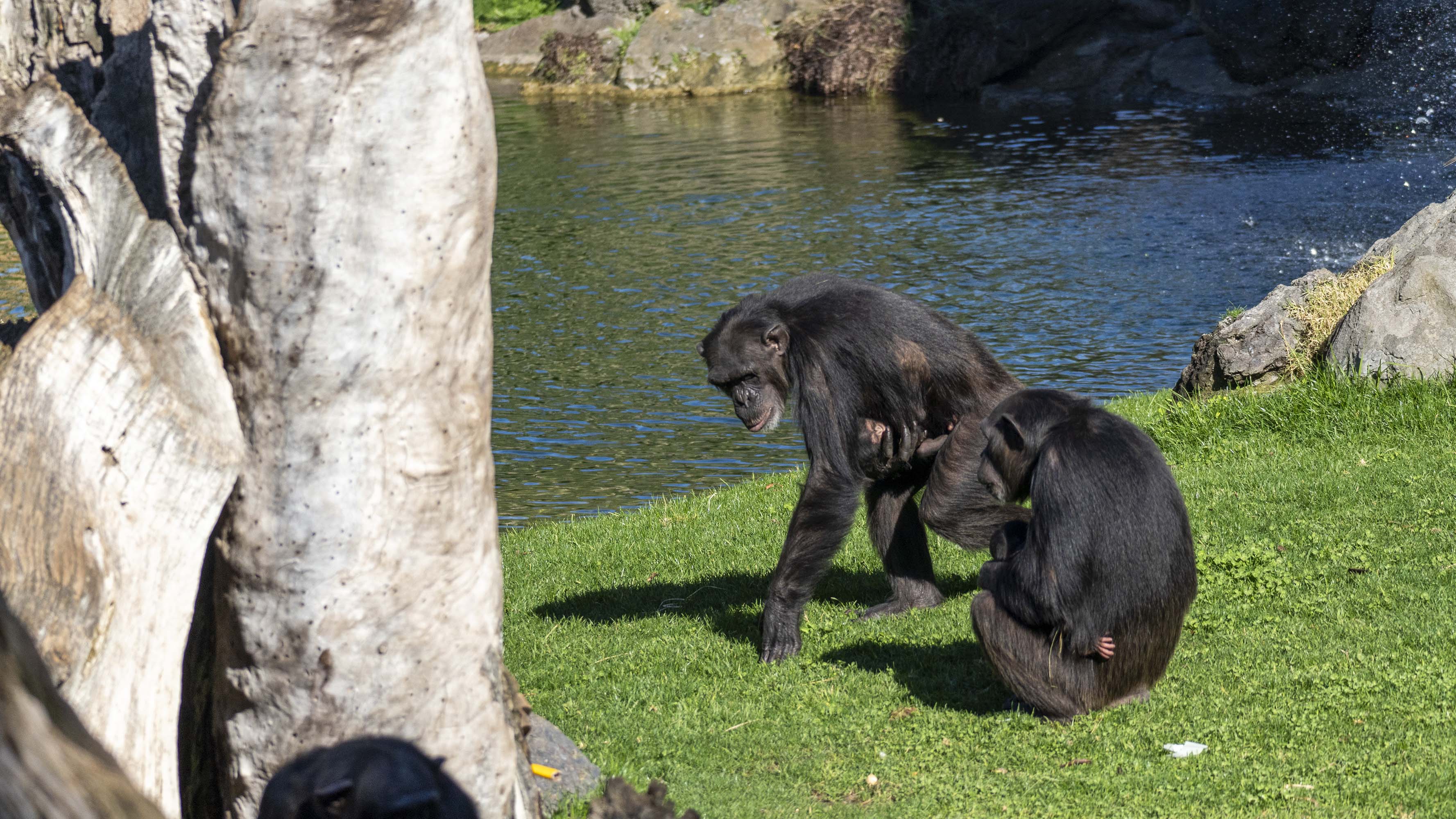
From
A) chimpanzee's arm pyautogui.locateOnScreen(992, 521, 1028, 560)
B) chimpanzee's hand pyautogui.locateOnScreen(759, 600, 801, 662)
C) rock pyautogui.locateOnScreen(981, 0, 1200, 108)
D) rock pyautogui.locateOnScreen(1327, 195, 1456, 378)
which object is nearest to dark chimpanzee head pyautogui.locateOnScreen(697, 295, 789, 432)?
chimpanzee's hand pyautogui.locateOnScreen(759, 600, 801, 662)

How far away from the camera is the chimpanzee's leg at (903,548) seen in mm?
7344

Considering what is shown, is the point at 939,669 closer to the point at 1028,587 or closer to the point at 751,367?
the point at 1028,587

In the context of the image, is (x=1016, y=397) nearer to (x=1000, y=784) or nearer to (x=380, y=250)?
(x=1000, y=784)

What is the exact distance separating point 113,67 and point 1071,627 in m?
3.96

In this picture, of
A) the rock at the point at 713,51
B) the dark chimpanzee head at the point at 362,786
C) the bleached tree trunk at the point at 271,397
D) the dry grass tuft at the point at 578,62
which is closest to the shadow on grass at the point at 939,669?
the bleached tree trunk at the point at 271,397

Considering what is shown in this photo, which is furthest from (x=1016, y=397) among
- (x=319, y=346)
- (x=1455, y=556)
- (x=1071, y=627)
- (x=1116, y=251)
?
(x=1116, y=251)

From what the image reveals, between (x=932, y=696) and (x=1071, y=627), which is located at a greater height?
(x=1071, y=627)

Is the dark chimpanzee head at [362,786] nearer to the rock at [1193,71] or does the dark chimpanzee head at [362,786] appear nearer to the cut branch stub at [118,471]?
the cut branch stub at [118,471]

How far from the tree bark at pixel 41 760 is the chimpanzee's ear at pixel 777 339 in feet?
16.5

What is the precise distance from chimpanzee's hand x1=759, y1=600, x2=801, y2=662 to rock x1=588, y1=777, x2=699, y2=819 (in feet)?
8.57

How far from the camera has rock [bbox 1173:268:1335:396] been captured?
1025cm

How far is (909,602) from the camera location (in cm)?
738

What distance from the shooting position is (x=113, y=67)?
161 inches

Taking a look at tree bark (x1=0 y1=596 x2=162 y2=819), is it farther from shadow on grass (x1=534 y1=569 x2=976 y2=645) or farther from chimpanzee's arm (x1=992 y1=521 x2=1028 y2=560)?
shadow on grass (x1=534 y1=569 x2=976 y2=645)
